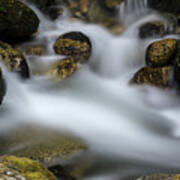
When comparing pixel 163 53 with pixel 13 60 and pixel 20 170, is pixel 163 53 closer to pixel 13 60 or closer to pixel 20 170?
pixel 13 60

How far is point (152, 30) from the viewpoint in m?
8.56

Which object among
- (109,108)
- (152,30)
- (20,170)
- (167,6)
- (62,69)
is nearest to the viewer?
(20,170)

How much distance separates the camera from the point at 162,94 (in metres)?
6.20

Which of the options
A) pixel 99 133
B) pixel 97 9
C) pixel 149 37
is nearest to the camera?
pixel 99 133

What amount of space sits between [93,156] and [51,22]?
8878mm

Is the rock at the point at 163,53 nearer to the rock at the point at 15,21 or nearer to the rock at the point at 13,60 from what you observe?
the rock at the point at 13,60

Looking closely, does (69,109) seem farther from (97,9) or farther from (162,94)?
(97,9)

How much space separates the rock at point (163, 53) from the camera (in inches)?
247

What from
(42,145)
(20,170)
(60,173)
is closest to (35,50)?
(42,145)

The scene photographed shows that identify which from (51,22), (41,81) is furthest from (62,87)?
(51,22)

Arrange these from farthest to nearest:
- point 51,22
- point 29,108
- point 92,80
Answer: point 51,22
point 92,80
point 29,108

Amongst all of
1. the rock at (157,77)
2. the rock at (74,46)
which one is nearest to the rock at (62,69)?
the rock at (74,46)

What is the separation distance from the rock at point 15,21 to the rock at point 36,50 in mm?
504

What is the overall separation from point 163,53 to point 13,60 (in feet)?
13.6
